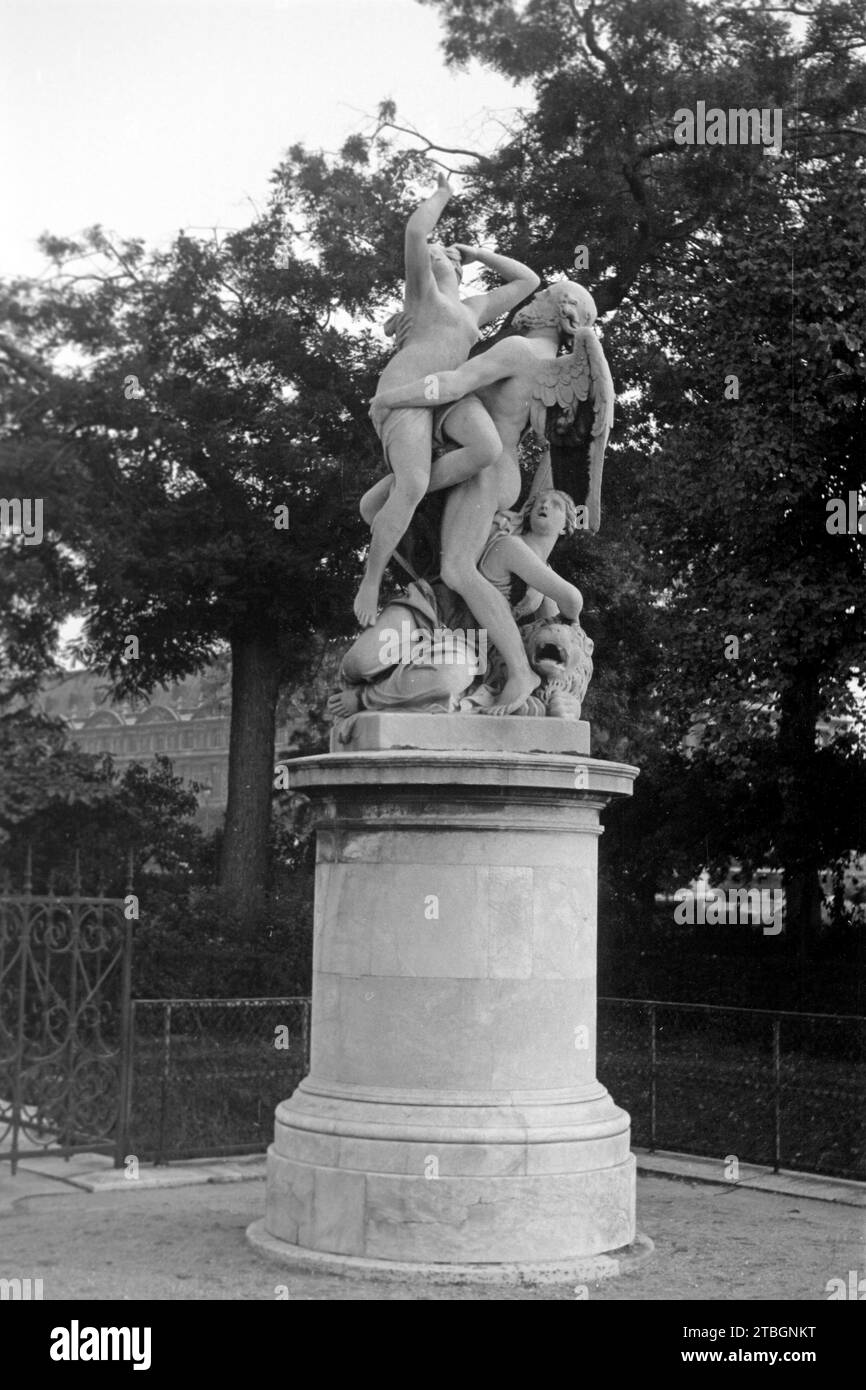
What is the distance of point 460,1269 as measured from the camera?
8.21m

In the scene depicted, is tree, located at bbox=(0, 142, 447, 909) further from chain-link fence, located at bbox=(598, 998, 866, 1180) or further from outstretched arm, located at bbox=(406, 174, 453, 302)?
outstretched arm, located at bbox=(406, 174, 453, 302)

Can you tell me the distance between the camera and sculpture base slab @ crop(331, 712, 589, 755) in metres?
9.09

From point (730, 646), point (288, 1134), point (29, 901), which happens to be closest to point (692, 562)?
point (730, 646)

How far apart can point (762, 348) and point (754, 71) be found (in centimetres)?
617

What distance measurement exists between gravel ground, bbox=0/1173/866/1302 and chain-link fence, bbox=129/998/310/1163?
179 centimetres

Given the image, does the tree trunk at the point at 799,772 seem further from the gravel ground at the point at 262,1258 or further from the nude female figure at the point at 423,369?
the nude female figure at the point at 423,369

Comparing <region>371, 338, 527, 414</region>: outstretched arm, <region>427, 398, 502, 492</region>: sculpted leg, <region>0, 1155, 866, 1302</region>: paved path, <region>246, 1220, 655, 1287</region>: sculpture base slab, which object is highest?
<region>371, 338, 527, 414</region>: outstretched arm

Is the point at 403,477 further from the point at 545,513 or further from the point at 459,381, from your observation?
the point at 545,513

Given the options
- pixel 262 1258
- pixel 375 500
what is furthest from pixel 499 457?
pixel 262 1258

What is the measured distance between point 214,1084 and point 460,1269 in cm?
871

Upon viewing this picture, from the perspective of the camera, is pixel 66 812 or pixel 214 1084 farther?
pixel 66 812

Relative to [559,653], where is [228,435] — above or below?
above

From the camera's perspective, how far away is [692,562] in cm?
2142

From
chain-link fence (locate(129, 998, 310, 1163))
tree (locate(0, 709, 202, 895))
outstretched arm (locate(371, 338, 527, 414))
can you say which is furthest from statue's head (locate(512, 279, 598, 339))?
tree (locate(0, 709, 202, 895))
